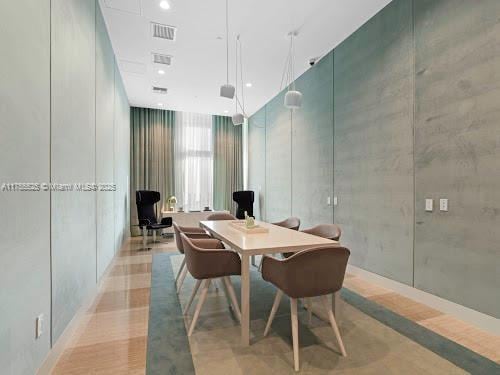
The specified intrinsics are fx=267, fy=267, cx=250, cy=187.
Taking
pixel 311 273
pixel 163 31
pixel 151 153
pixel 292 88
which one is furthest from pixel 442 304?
pixel 151 153

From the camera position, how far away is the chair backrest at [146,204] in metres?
6.18

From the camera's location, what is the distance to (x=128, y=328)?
7.77 feet

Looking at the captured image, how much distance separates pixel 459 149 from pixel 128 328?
11.2 feet

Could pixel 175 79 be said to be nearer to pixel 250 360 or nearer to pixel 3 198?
pixel 3 198

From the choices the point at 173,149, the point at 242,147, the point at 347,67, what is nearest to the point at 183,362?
the point at 347,67

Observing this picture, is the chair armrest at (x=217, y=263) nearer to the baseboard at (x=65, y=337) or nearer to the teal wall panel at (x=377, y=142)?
the baseboard at (x=65, y=337)

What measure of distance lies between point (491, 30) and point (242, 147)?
6293mm

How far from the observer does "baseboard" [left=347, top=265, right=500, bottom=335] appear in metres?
2.27

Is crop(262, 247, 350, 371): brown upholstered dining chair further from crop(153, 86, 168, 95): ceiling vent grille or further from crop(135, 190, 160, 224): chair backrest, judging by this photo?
crop(153, 86, 168, 95): ceiling vent grille

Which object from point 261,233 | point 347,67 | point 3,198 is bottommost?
point 261,233

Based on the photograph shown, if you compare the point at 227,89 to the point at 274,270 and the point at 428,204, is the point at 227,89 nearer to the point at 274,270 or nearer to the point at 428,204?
the point at 274,270

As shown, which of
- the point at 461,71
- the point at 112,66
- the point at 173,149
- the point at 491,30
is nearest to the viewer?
the point at 491,30

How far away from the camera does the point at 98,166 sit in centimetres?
327

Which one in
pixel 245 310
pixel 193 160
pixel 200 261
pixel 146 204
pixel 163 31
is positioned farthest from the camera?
pixel 193 160
